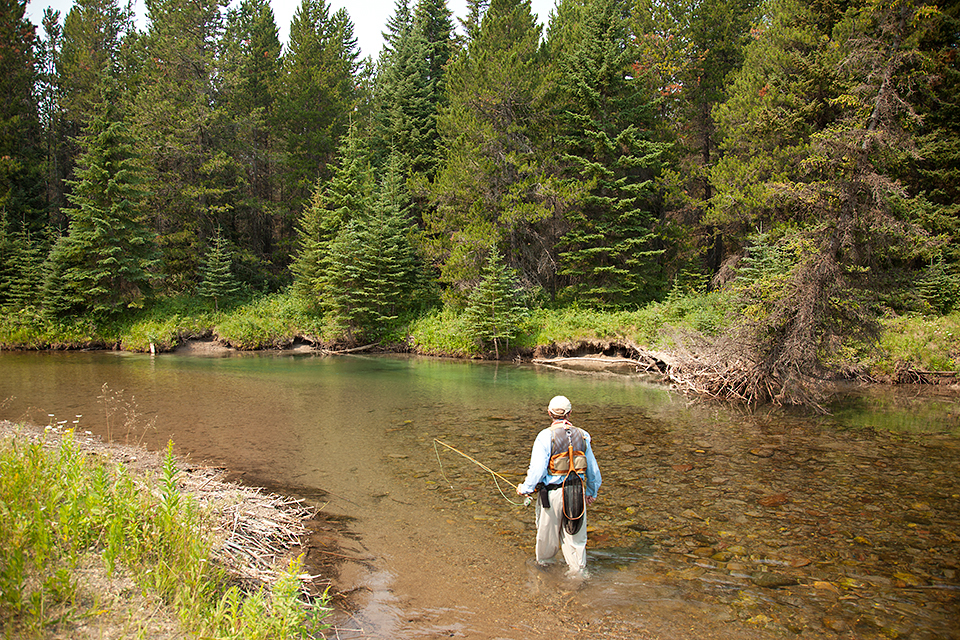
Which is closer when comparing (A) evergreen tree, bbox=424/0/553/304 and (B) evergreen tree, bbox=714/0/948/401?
(B) evergreen tree, bbox=714/0/948/401

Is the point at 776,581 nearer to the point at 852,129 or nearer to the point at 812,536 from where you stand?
the point at 812,536

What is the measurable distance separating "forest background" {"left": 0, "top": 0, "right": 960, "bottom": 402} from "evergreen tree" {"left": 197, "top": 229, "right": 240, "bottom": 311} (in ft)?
0.55

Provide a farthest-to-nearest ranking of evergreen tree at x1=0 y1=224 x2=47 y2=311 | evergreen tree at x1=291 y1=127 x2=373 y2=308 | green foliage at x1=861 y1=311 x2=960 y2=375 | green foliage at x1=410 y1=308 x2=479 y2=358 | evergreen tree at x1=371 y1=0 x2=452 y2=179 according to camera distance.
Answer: evergreen tree at x1=371 y1=0 x2=452 y2=179, evergreen tree at x1=291 y1=127 x2=373 y2=308, evergreen tree at x1=0 y1=224 x2=47 y2=311, green foliage at x1=410 y1=308 x2=479 y2=358, green foliage at x1=861 y1=311 x2=960 y2=375

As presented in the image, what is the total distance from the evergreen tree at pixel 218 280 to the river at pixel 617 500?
13892 mm

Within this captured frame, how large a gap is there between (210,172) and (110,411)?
2484cm

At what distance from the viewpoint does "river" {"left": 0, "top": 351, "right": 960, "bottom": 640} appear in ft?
17.1

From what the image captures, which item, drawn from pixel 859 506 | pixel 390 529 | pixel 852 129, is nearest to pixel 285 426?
pixel 390 529

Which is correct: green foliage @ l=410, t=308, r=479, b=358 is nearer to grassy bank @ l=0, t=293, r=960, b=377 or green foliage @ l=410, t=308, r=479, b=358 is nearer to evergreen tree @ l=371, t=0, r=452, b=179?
grassy bank @ l=0, t=293, r=960, b=377

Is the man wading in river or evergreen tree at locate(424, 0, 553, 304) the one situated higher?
evergreen tree at locate(424, 0, 553, 304)

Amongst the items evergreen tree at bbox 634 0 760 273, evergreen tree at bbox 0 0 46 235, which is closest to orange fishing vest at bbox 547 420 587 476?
evergreen tree at bbox 634 0 760 273

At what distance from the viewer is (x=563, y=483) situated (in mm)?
5730

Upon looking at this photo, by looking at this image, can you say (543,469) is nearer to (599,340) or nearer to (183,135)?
(599,340)

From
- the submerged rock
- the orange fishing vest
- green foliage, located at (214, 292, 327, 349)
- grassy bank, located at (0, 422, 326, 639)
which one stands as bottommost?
the submerged rock

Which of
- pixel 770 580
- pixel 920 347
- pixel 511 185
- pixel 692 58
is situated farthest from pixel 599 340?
pixel 692 58
